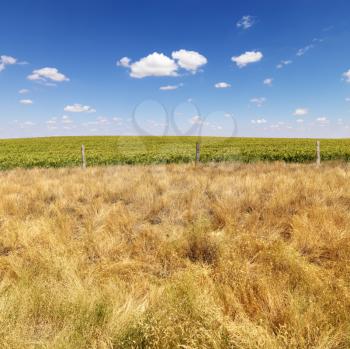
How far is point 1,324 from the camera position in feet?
8.50

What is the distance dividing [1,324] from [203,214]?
13.5 ft

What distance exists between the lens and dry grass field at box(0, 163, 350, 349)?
8.04 ft

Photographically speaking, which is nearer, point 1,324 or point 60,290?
point 1,324

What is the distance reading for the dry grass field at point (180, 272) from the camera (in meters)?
2.45

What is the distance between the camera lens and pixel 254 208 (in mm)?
6168

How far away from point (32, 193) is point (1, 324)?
6.07m

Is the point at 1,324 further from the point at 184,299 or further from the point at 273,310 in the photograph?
the point at 273,310

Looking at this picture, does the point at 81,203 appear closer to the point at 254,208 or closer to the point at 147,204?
the point at 147,204

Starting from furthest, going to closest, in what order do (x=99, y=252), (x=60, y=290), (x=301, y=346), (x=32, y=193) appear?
(x=32, y=193)
(x=99, y=252)
(x=60, y=290)
(x=301, y=346)

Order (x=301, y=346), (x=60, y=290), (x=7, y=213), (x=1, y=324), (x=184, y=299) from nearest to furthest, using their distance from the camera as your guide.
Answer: (x=301, y=346) → (x=1, y=324) → (x=184, y=299) → (x=60, y=290) → (x=7, y=213)

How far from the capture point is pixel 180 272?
11.9ft

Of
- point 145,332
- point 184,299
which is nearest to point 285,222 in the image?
point 184,299

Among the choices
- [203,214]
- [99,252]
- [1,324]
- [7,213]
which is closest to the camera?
[1,324]

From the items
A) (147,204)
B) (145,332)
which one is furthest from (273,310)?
(147,204)
